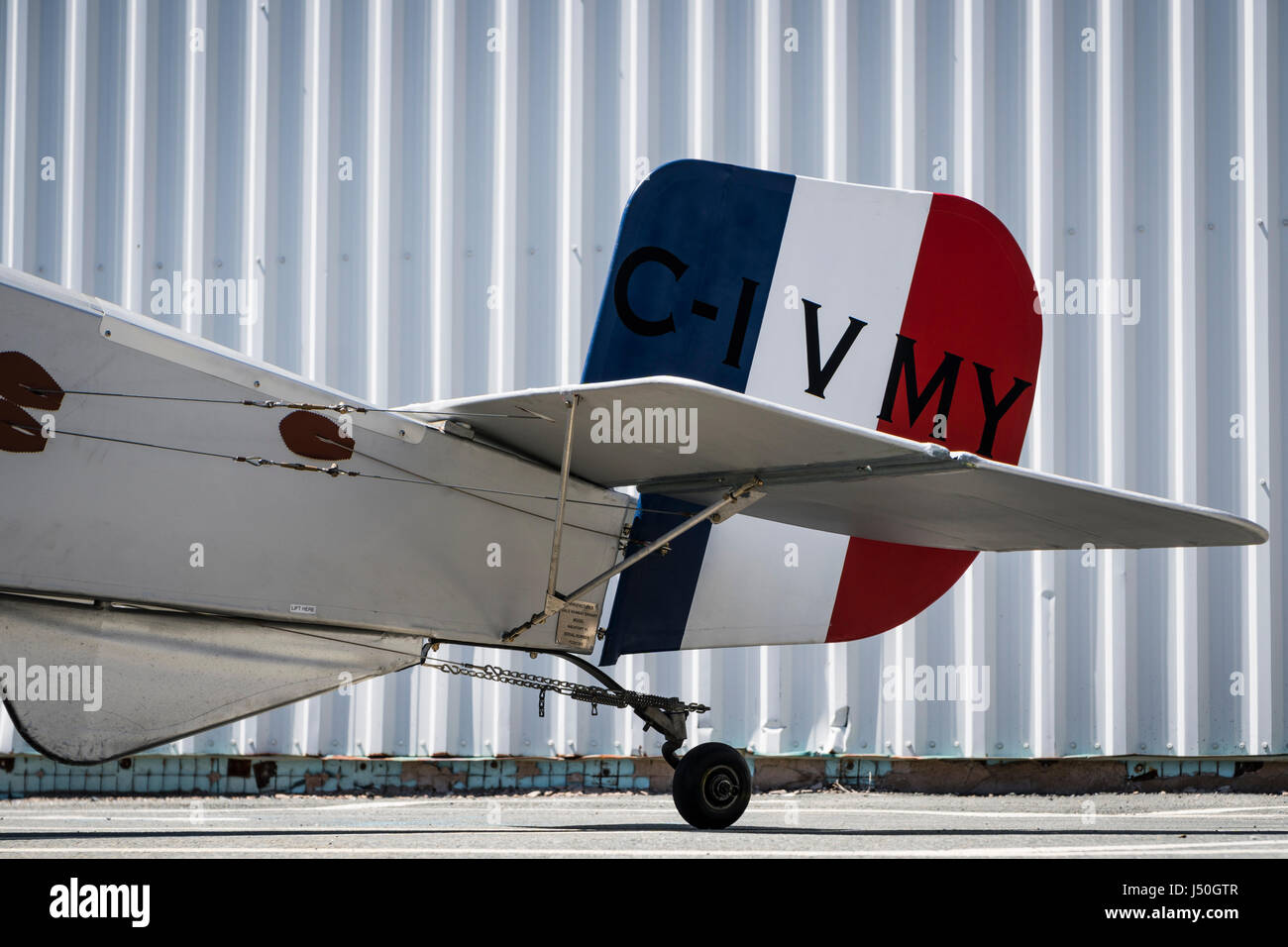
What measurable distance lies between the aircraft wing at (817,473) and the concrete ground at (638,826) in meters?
1.07

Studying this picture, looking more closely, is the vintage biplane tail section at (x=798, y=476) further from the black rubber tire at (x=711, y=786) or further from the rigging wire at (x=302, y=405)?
the black rubber tire at (x=711, y=786)

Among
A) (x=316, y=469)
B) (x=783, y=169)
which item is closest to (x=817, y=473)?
(x=316, y=469)

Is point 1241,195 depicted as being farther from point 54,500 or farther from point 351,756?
point 54,500

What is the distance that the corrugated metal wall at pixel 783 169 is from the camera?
630 cm

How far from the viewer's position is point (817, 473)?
3562 mm

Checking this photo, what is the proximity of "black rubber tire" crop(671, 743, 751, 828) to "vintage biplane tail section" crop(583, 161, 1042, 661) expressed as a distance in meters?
0.44

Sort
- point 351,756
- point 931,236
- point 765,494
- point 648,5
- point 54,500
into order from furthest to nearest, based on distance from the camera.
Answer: point 648,5, point 351,756, point 931,236, point 765,494, point 54,500

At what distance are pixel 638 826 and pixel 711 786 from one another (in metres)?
0.43

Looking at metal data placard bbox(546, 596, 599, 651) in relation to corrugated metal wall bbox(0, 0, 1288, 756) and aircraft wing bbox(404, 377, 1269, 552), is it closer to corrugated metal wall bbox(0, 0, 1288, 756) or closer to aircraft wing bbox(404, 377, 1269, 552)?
aircraft wing bbox(404, 377, 1269, 552)

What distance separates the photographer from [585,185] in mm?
6527

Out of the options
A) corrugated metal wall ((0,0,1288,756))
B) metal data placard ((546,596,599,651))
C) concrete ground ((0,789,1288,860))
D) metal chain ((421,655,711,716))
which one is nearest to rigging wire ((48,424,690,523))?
metal data placard ((546,596,599,651))

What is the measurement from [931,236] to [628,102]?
2778 mm

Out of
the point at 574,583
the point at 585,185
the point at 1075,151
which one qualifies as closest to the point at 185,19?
the point at 585,185

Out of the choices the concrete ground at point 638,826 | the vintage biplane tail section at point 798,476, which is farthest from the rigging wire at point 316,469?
the concrete ground at point 638,826
